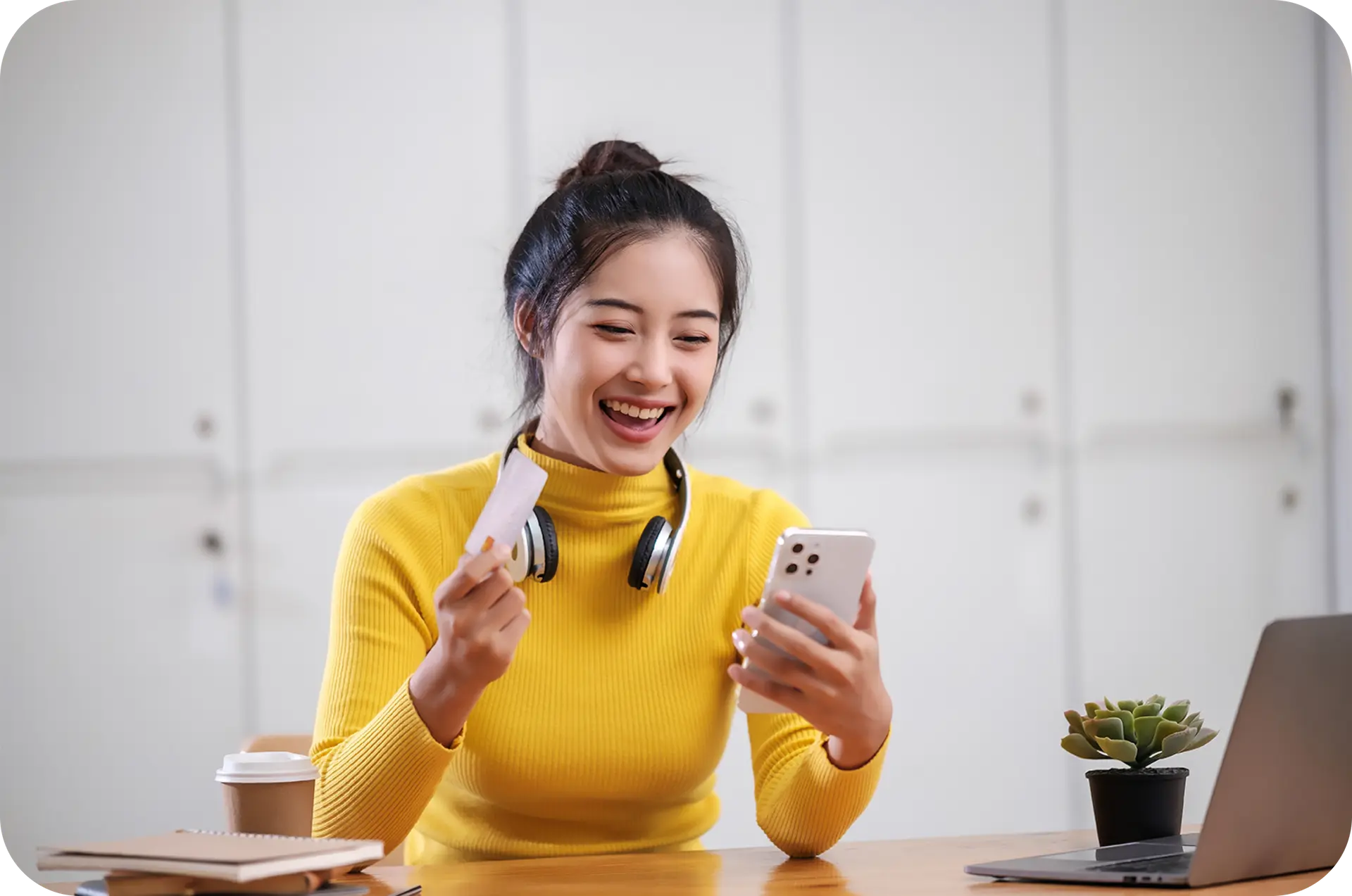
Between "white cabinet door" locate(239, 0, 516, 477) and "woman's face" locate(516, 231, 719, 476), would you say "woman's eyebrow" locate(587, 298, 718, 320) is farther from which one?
"white cabinet door" locate(239, 0, 516, 477)

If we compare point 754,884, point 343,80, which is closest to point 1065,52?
point 343,80

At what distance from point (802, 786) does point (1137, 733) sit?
31 centimetres

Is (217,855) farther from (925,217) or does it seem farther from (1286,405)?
(1286,405)

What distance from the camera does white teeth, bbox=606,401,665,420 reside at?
4.51 feet

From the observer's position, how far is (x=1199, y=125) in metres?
2.85

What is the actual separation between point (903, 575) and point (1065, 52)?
1.16 metres

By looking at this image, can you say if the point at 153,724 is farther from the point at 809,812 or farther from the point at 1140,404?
the point at 1140,404

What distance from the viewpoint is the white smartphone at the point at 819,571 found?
1.05 meters

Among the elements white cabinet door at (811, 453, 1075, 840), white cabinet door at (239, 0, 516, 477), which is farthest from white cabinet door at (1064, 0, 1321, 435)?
white cabinet door at (239, 0, 516, 477)

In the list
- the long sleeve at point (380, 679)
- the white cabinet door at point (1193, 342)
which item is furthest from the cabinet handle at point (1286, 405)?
the long sleeve at point (380, 679)

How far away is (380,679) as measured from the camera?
→ 1.30m

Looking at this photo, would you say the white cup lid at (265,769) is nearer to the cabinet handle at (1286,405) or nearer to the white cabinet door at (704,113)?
the white cabinet door at (704,113)

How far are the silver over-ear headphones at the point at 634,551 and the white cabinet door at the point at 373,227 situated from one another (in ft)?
4.07

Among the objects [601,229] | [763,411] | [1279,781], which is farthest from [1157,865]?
[763,411]
